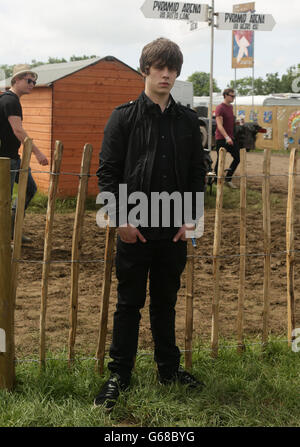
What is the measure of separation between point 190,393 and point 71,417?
2.32ft

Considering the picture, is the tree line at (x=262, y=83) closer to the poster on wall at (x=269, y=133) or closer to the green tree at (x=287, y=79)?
the green tree at (x=287, y=79)

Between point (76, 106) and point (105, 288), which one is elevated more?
point (76, 106)

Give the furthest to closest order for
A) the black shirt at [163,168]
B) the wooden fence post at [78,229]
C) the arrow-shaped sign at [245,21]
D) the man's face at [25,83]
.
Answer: the arrow-shaped sign at [245,21], the man's face at [25,83], the wooden fence post at [78,229], the black shirt at [163,168]

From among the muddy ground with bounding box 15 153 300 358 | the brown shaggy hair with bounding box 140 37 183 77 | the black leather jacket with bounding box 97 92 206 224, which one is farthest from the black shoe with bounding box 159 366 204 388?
the brown shaggy hair with bounding box 140 37 183 77

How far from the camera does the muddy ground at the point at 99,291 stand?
4551 mm

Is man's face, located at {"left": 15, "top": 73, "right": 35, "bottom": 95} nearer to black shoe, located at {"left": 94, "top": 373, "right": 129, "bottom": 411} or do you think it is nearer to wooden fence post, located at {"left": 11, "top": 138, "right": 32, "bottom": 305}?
wooden fence post, located at {"left": 11, "top": 138, "right": 32, "bottom": 305}

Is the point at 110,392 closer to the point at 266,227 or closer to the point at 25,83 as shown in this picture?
the point at 266,227

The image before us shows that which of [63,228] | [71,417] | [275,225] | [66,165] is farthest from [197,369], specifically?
[66,165]

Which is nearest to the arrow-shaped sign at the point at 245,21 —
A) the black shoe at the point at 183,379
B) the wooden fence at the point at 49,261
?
the wooden fence at the point at 49,261

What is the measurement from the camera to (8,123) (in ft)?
20.2

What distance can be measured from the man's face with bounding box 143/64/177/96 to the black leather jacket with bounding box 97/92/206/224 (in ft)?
0.27

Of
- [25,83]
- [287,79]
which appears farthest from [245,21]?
[287,79]

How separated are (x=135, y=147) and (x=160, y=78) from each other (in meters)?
0.38

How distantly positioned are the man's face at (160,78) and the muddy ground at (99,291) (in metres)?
1.09
